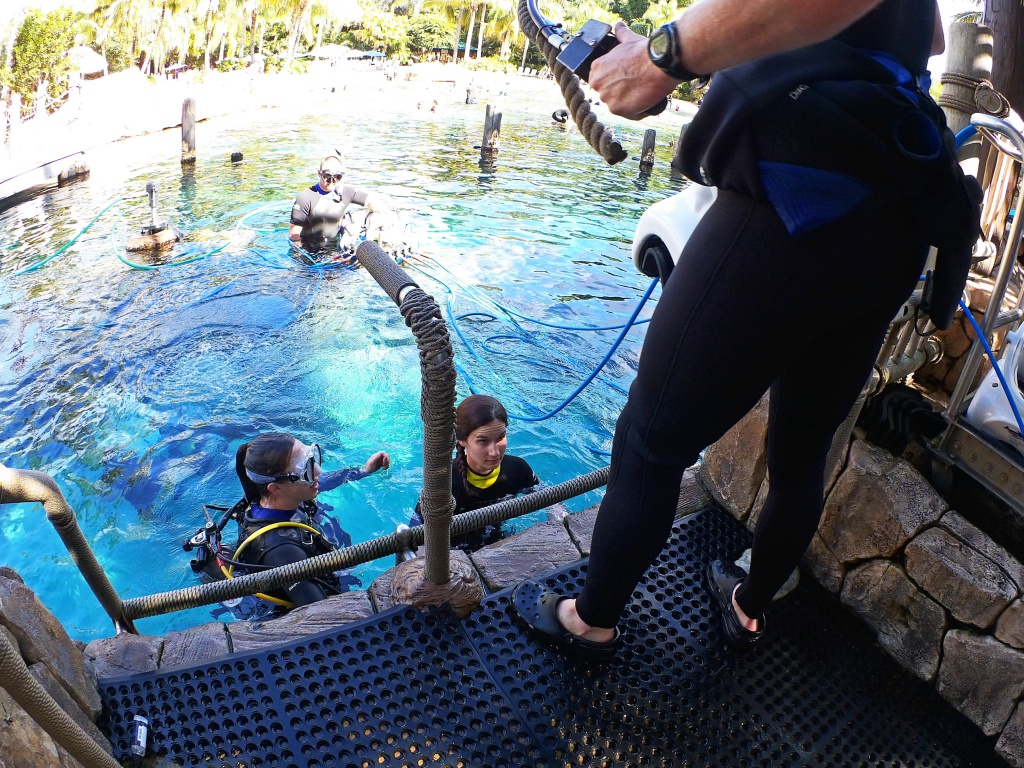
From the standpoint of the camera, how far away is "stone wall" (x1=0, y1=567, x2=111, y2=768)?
3.52ft

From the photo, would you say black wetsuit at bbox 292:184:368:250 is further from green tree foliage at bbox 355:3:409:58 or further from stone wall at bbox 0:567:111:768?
green tree foliage at bbox 355:3:409:58

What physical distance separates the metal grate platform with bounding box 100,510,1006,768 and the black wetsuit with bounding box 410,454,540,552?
1323 mm

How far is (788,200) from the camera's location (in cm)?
114

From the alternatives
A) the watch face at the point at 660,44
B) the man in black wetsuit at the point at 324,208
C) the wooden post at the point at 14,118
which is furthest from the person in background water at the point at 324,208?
the wooden post at the point at 14,118

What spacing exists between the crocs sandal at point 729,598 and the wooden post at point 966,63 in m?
1.88

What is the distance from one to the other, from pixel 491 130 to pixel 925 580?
17117mm

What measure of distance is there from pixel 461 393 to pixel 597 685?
422 cm

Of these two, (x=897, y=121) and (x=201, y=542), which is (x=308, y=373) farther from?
(x=897, y=121)

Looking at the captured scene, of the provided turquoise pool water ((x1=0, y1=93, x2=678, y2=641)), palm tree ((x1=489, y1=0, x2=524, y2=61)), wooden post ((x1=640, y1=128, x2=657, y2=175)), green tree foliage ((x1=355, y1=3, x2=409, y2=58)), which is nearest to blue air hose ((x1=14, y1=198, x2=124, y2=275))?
turquoise pool water ((x1=0, y1=93, x2=678, y2=641))

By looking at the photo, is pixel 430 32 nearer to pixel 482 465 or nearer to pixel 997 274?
pixel 482 465

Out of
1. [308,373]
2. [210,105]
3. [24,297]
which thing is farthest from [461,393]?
[210,105]

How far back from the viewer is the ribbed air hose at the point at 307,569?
81.4 inches

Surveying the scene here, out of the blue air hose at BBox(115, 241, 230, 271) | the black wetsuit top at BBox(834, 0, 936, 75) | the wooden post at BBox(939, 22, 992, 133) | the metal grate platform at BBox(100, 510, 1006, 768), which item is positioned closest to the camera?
the black wetsuit top at BBox(834, 0, 936, 75)

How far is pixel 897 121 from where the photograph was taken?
1.12 meters
